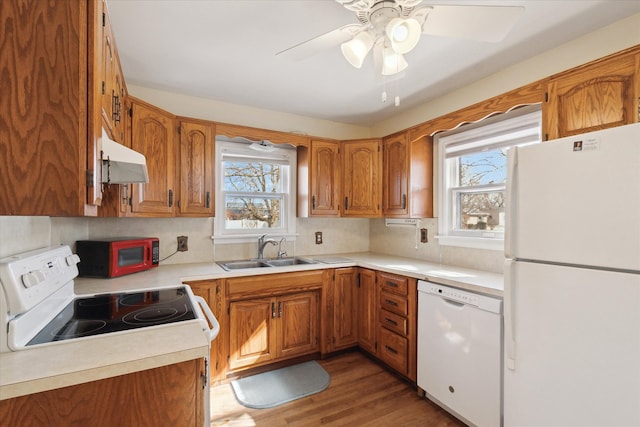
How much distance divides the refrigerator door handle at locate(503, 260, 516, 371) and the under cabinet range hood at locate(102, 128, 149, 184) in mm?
1850

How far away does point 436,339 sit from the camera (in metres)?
2.00

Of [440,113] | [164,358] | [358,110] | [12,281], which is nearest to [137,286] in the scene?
[12,281]

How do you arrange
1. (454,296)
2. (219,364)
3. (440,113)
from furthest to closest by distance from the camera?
(440,113) → (219,364) → (454,296)

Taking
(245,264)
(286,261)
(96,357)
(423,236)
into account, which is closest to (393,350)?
(423,236)

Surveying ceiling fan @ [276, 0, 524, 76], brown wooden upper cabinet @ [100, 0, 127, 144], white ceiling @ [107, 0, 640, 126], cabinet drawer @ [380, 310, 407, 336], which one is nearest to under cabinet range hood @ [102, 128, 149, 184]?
brown wooden upper cabinet @ [100, 0, 127, 144]

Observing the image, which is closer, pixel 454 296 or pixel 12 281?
pixel 12 281

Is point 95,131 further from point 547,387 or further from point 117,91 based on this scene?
point 547,387

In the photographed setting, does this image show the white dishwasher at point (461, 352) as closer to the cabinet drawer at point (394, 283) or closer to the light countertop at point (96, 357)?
the cabinet drawer at point (394, 283)

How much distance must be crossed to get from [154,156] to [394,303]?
2234 millimetres

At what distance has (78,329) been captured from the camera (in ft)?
3.59

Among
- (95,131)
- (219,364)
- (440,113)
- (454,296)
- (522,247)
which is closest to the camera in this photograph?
(95,131)

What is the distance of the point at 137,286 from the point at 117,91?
1.14 metres

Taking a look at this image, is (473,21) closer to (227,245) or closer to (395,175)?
(395,175)

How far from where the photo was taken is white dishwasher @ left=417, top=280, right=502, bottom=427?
5.38 ft
